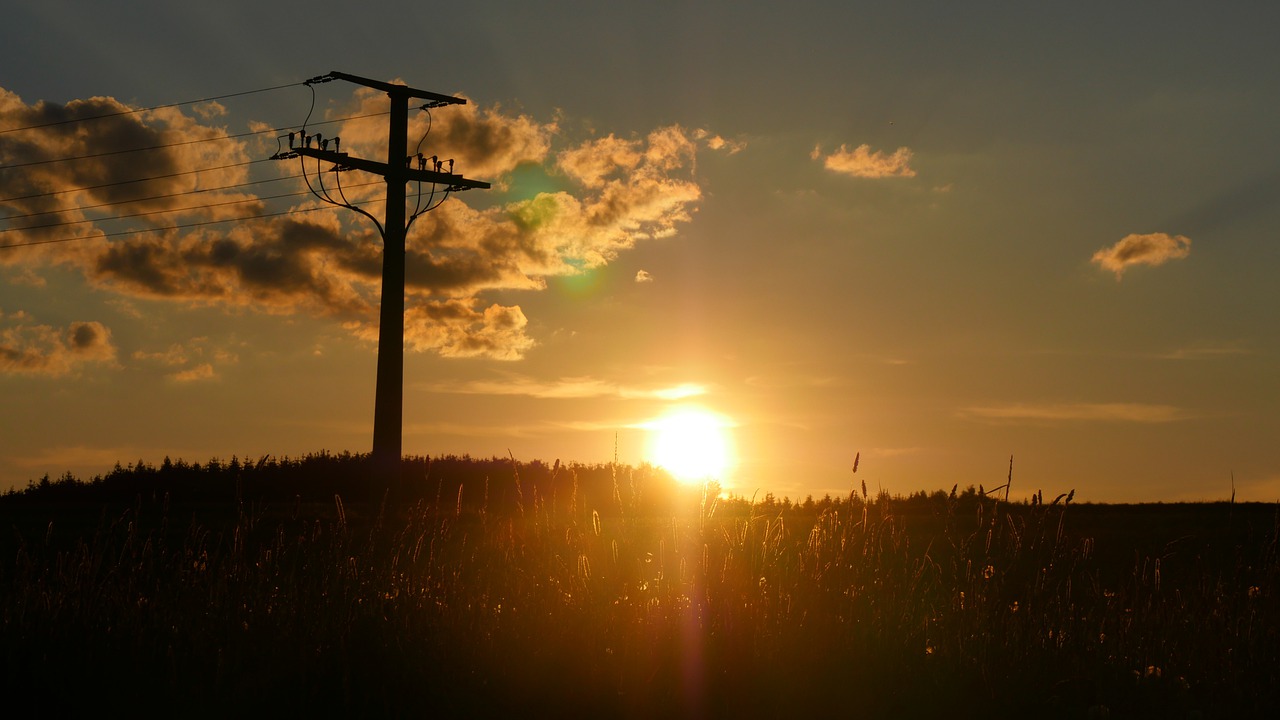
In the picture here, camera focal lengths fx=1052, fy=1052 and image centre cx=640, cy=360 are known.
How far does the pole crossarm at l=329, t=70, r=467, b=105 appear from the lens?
21.5 metres

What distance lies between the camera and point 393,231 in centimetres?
2100

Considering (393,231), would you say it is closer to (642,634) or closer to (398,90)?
(398,90)

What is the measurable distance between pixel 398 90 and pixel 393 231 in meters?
3.34

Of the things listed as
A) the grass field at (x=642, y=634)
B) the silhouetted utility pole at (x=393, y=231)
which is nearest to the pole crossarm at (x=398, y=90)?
the silhouetted utility pole at (x=393, y=231)

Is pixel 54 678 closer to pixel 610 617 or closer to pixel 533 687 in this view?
pixel 533 687

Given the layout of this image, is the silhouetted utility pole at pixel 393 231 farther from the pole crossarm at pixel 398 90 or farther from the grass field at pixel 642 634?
the grass field at pixel 642 634

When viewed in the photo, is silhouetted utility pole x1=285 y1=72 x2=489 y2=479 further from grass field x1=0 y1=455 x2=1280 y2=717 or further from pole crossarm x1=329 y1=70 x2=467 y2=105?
grass field x1=0 y1=455 x2=1280 y2=717

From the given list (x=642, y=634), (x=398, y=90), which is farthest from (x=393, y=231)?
(x=642, y=634)

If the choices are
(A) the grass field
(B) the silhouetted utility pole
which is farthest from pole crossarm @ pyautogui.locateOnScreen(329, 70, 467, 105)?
(A) the grass field

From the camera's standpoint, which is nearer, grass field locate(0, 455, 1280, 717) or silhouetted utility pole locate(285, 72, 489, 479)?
grass field locate(0, 455, 1280, 717)

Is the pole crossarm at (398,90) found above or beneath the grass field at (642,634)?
above

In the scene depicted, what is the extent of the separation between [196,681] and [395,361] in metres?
13.9

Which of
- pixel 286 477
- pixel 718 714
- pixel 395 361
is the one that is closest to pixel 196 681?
pixel 718 714

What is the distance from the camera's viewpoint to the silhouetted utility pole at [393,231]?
66.7ft
